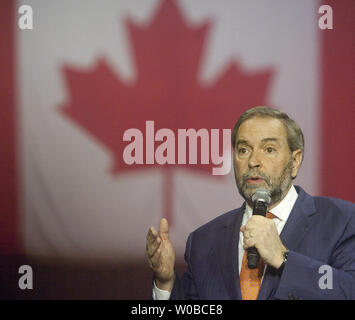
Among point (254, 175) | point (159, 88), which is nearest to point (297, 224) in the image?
point (254, 175)

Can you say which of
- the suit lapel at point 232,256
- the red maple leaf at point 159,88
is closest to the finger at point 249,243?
the suit lapel at point 232,256

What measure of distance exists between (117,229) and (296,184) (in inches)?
36.6

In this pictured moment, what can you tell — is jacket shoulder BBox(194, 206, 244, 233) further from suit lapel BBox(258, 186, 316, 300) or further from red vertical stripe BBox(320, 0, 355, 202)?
red vertical stripe BBox(320, 0, 355, 202)

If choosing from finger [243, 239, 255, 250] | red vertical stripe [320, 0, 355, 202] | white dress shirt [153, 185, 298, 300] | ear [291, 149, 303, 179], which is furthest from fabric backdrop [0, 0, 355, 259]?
finger [243, 239, 255, 250]

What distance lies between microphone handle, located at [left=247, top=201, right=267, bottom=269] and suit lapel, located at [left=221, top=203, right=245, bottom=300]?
313 mm

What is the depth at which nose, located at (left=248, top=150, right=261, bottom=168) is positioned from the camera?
7.64 ft

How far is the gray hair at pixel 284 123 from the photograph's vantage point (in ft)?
7.98

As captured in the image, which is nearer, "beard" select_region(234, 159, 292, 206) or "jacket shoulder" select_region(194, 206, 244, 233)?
"beard" select_region(234, 159, 292, 206)

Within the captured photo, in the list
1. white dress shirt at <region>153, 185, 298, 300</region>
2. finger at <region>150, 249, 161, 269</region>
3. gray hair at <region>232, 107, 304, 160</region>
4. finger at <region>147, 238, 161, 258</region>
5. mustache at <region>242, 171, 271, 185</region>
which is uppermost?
gray hair at <region>232, 107, 304, 160</region>

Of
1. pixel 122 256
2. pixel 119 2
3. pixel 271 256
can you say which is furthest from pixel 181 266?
pixel 119 2

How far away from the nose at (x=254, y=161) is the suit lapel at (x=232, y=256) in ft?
0.85

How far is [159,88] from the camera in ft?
8.71
